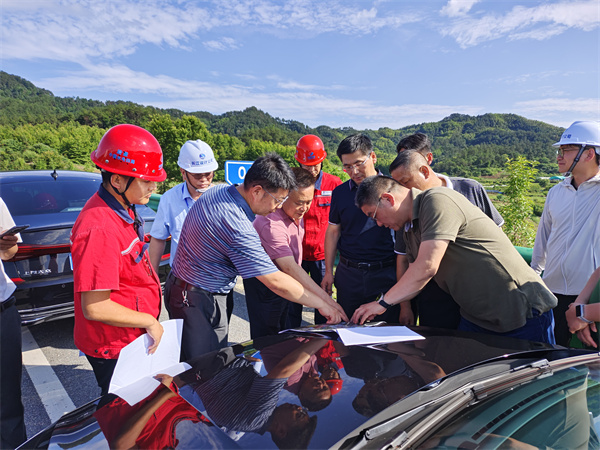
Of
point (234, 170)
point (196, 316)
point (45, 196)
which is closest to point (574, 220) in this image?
point (196, 316)

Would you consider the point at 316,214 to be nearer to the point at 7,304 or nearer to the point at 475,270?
the point at 475,270

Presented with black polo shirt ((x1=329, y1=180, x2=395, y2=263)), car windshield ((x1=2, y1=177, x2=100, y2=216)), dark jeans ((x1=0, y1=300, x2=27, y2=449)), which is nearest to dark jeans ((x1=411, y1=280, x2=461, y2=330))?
black polo shirt ((x1=329, y1=180, x2=395, y2=263))

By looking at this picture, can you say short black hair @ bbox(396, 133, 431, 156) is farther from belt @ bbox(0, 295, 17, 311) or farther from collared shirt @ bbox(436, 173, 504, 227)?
belt @ bbox(0, 295, 17, 311)

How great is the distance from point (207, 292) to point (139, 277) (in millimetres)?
473

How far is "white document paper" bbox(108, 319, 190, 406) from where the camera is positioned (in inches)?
56.5

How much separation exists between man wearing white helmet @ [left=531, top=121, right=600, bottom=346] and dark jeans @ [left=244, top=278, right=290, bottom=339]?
202 cm

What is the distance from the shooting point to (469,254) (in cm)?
200

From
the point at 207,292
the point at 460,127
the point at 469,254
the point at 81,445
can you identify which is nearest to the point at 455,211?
the point at 469,254

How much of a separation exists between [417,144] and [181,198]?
223cm

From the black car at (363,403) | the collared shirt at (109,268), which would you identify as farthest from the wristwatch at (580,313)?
the collared shirt at (109,268)

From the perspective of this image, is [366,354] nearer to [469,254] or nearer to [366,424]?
[366,424]

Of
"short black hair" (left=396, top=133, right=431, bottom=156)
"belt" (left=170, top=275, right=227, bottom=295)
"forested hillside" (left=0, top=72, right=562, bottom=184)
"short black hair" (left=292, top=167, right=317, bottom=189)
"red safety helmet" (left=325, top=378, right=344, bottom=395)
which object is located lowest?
"red safety helmet" (left=325, top=378, right=344, bottom=395)

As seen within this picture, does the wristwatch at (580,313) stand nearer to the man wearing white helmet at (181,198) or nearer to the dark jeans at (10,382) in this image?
the man wearing white helmet at (181,198)

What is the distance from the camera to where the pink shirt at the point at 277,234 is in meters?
2.63
